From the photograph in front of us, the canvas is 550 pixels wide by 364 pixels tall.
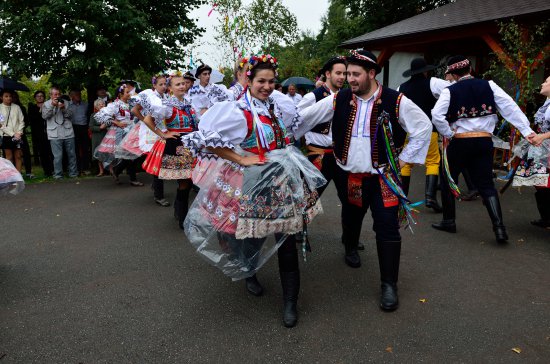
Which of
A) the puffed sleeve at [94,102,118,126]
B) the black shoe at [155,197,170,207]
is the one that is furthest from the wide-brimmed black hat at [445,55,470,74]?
the puffed sleeve at [94,102,118,126]

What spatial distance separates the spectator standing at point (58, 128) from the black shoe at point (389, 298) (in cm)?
733

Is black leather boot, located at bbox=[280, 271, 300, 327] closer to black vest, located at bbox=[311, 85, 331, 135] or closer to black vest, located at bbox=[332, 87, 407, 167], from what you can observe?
black vest, located at bbox=[332, 87, 407, 167]

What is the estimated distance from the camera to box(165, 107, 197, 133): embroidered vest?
5.23 meters

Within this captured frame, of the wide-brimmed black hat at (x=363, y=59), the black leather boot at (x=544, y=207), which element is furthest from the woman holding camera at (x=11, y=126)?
the black leather boot at (x=544, y=207)

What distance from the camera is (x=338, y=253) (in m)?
4.34

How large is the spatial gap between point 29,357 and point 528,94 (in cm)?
860

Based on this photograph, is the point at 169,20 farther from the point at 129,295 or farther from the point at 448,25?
the point at 129,295

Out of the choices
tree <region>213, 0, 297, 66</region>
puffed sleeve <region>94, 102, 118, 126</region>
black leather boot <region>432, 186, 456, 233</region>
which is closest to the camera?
black leather boot <region>432, 186, 456, 233</region>

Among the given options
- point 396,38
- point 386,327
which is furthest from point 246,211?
point 396,38

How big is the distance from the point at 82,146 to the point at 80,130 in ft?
1.11

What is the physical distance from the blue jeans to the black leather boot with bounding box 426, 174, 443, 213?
6724mm

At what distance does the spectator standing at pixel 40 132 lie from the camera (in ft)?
28.8

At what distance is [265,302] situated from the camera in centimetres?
334

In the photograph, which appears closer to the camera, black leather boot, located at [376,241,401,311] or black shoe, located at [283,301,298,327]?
black shoe, located at [283,301,298,327]
